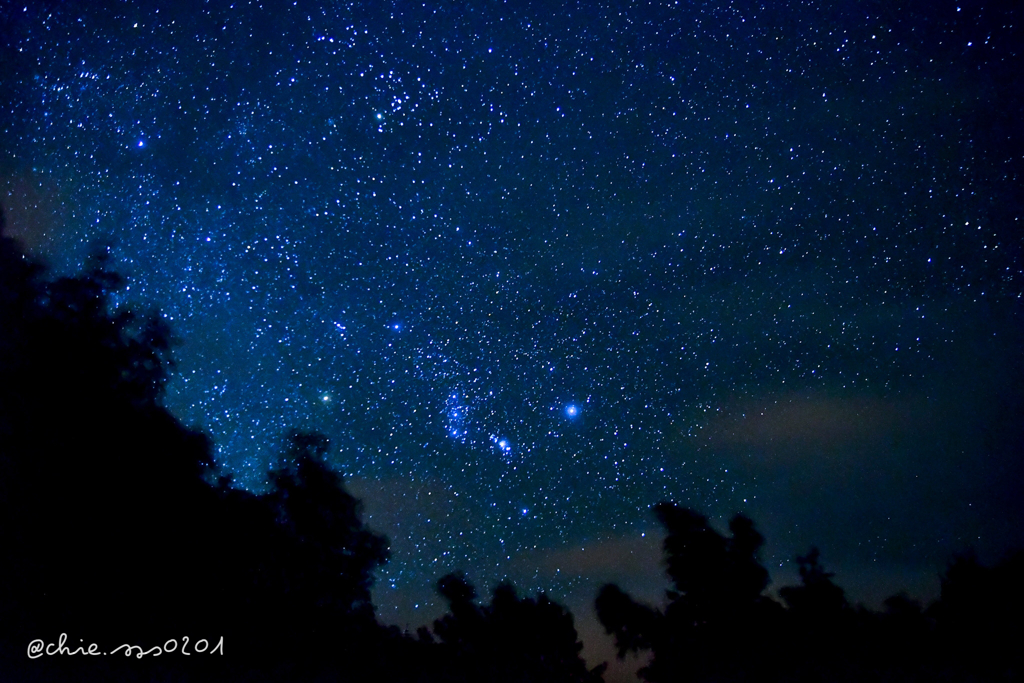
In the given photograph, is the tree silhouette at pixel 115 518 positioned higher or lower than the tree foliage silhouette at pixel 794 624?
higher

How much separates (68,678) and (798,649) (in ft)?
29.7

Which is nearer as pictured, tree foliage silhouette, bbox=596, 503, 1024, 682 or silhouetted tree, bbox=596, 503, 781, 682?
tree foliage silhouette, bbox=596, 503, 1024, 682

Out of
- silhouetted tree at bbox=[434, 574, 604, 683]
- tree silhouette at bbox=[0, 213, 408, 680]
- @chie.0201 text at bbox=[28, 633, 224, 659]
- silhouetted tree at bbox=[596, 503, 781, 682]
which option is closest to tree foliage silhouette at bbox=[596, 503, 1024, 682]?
silhouetted tree at bbox=[596, 503, 781, 682]

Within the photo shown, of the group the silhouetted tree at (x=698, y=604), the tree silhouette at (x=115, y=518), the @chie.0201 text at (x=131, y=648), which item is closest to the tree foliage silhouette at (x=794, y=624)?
the silhouetted tree at (x=698, y=604)

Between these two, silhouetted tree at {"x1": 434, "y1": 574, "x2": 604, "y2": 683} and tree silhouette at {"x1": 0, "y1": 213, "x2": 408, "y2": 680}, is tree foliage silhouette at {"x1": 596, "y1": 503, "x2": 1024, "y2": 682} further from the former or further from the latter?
tree silhouette at {"x1": 0, "y1": 213, "x2": 408, "y2": 680}

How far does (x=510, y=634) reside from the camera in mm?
14891

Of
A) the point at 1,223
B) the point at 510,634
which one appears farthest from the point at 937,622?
the point at 1,223

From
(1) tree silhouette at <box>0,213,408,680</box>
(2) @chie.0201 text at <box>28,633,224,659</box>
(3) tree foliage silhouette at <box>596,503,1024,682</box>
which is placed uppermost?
(1) tree silhouette at <box>0,213,408,680</box>

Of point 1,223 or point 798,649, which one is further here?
point 798,649

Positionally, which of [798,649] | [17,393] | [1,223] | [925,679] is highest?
[1,223]

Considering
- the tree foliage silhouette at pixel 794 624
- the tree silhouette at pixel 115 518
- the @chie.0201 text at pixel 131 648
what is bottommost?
the tree foliage silhouette at pixel 794 624

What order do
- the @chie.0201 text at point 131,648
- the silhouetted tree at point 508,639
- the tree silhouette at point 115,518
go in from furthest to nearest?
the silhouetted tree at point 508,639, the tree silhouette at point 115,518, the @chie.0201 text at point 131,648

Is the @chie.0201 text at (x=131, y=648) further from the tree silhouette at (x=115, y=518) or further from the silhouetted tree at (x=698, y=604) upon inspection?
the silhouetted tree at (x=698, y=604)

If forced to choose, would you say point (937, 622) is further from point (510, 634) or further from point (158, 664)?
point (158, 664)
